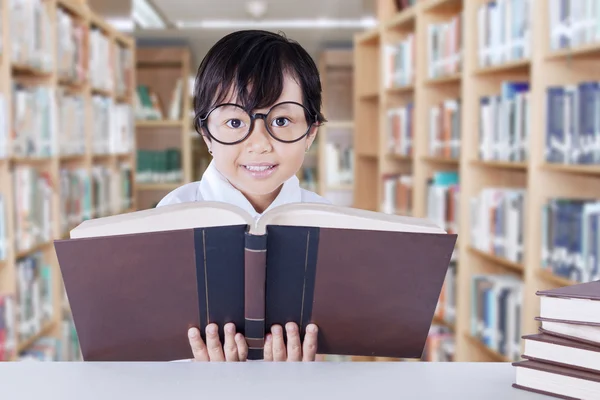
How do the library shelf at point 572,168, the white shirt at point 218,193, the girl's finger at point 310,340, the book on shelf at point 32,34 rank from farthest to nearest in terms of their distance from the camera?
the book on shelf at point 32,34 → the library shelf at point 572,168 → the white shirt at point 218,193 → the girl's finger at point 310,340

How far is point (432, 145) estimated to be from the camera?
143 inches

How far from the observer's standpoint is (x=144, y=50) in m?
6.01

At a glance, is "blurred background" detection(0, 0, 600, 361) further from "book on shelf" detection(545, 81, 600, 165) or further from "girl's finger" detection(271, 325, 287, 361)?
"girl's finger" detection(271, 325, 287, 361)

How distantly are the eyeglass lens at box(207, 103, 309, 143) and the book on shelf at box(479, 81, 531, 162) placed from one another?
1.43 metres

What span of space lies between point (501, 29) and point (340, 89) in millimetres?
2967

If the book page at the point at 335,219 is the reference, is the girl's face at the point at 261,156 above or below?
above

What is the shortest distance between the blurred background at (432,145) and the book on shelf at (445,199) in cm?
1

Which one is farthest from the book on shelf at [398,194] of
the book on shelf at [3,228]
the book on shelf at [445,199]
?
the book on shelf at [3,228]

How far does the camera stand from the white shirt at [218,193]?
1468 millimetres

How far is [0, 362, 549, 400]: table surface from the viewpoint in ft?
2.58

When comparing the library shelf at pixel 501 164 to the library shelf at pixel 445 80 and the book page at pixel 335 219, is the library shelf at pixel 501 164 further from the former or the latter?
the book page at pixel 335 219

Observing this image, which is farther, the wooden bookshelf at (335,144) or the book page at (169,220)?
A: the wooden bookshelf at (335,144)

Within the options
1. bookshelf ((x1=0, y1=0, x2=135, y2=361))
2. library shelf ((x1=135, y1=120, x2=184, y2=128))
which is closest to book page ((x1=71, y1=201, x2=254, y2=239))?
bookshelf ((x1=0, y1=0, x2=135, y2=361))

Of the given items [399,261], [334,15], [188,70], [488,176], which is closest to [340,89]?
[334,15]
